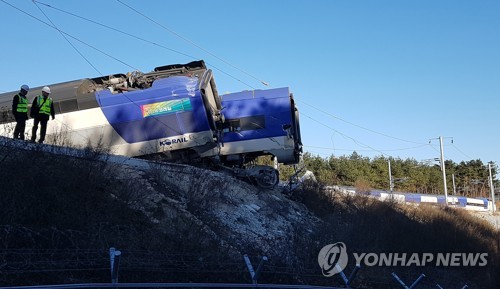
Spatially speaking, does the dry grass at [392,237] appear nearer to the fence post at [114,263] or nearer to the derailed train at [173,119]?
the derailed train at [173,119]

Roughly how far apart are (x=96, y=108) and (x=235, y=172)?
5.34m

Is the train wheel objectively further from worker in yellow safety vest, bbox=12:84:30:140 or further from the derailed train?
worker in yellow safety vest, bbox=12:84:30:140

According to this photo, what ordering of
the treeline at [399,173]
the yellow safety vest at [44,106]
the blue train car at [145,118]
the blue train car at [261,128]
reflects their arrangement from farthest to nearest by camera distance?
the treeline at [399,173], the blue train car at [261,128], the blue train car at [145,118], the yellow safety vest at [44,106]

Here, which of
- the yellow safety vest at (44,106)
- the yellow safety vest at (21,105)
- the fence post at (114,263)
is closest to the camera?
the fence post at (114,263)

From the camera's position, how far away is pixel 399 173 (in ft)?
→ 233

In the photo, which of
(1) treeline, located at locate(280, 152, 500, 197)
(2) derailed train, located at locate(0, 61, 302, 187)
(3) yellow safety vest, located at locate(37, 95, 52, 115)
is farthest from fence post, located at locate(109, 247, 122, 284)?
(1) treeline, located at locate(280, 152, 500, 197)

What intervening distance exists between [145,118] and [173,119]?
982 millimetres

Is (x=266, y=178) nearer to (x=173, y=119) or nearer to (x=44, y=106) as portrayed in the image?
(x=173, y=119)

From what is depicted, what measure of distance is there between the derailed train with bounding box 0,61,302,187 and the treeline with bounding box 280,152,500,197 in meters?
19.6

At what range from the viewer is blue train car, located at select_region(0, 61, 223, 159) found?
696 inches

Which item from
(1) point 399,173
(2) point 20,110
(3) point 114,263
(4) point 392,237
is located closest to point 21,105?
(2) point 20,110

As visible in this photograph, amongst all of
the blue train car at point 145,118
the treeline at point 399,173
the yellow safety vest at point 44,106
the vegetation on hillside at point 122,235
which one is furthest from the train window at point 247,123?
the treeline at point 399,173

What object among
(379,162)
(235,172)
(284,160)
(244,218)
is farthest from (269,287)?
(379,162)

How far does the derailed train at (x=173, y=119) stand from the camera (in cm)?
1775
